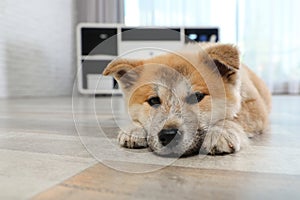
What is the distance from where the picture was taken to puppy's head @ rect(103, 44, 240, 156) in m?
0.76

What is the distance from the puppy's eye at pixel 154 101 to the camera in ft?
2.75

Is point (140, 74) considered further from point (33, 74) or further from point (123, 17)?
point (123, 17)

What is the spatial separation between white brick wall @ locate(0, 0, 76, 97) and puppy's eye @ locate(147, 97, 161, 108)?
124 inches

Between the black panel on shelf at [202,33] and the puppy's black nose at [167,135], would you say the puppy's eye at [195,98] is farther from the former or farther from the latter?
the black panel on shelf at [202,33]

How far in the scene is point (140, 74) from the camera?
3.11 ft

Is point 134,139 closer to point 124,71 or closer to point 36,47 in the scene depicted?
point 124,71

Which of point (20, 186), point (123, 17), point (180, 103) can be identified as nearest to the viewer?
point (20, 186)

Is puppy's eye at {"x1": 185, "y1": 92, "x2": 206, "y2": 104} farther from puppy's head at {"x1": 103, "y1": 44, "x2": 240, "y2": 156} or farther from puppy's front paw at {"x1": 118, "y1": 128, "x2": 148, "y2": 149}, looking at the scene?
puppy's front paw at {"x1": 118, "y1": 128, "x2": 148, "y2": 149}

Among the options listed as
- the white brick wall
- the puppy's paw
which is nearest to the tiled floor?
the puppy's paw

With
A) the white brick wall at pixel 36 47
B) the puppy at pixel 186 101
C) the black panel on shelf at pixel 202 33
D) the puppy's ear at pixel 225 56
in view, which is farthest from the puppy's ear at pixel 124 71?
the black panel on shelf at pixel 202 33

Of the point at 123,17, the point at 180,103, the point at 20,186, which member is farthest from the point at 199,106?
the point at 123,17

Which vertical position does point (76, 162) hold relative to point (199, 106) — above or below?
below

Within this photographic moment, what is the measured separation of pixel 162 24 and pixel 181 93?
12.8 ft

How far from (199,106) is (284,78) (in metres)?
3.90
